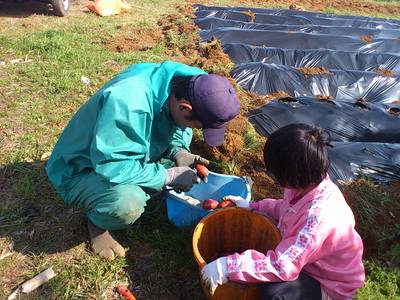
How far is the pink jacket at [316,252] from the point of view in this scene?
5.56ft

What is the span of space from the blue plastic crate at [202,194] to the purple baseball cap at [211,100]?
1.92 feet

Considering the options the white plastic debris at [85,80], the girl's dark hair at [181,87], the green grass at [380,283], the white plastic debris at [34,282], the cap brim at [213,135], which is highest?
the girl's dark hair at [181,87]

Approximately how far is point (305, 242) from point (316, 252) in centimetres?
10

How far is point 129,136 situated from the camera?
6.68 ft

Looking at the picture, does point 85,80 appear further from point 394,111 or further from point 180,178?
point 394,111

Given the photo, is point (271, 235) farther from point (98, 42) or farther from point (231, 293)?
point (98, 42)

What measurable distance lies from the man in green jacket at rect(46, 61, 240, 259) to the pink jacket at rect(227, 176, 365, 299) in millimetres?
604

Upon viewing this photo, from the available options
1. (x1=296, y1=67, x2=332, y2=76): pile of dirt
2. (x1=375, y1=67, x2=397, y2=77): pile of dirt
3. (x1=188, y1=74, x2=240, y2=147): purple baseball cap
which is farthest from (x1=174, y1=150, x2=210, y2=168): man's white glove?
(x1=375, y1=67, x2=397, y2=77): pile of dirt

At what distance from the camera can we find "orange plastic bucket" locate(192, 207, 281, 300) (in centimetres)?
195

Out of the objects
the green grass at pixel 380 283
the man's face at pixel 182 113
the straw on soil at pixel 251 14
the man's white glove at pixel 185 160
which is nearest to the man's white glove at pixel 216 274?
the man's face at pixel 182 113

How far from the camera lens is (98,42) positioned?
5598 millimetres

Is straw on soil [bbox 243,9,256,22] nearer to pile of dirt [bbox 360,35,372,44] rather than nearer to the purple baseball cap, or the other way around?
pile of dirt [bbox 360,35,372,44]

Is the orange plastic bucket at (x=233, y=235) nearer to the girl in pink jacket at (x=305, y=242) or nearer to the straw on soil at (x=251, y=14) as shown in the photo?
the girl in pink jacket at (x=305, y=242)

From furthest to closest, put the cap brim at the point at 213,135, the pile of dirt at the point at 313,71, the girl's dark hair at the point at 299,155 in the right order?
the pile of dirt at the point at 313,71
the cap brim at the point at 213,135
the girl's dark hair at the point at 299,155
